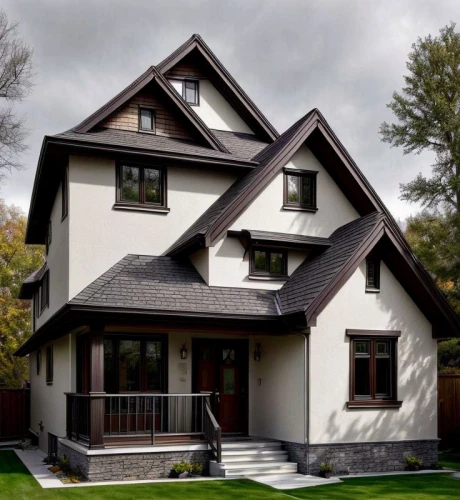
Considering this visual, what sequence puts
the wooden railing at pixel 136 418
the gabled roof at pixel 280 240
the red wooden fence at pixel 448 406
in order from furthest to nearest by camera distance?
the red wooden fence at pixel 448 406, the gabled roof at pixel 280 240, the wooden railing at pixel 136 418

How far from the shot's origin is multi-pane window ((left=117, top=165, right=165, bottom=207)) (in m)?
17.5

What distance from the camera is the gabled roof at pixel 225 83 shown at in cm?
2066

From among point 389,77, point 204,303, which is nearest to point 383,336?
point 204,303

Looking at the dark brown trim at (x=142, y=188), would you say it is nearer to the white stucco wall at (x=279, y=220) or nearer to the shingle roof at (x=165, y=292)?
the shingle roof at (x=165, y=292)

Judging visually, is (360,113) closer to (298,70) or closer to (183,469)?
(298,70)

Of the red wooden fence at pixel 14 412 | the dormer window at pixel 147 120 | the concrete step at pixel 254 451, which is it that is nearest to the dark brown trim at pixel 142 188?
the dormer window at pixel 147 120

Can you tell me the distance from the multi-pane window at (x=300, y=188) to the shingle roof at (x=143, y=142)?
4.97 feet

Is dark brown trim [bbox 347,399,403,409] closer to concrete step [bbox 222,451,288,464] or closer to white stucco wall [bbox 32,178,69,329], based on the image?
concrete step [bbox 222,451,288,464]

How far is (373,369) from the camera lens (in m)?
16.1

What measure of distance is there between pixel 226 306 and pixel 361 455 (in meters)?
4.58

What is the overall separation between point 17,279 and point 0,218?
4422 mm

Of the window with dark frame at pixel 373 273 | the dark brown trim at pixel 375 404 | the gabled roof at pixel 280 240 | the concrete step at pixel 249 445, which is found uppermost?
the gabled roof at pixel 280 240

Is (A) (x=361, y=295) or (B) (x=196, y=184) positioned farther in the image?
(B) (x=196, y=184)

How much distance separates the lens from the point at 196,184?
60.5 ft
